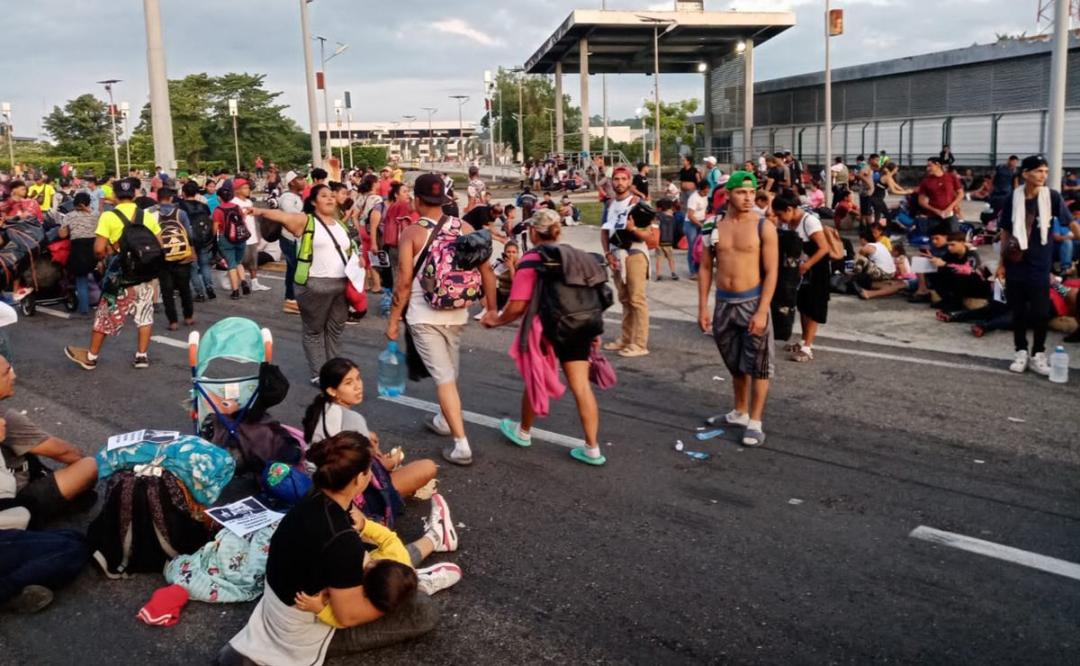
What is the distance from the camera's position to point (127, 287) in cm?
990

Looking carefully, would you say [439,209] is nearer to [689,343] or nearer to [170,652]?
[170,652]

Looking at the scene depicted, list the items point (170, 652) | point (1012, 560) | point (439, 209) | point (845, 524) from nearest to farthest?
point (170, 652)
point (1012, 560)
point (845, 524)
point (439, 209)

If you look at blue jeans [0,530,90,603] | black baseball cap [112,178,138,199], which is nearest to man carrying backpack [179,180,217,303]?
black baseball cap [112,178,138,199]

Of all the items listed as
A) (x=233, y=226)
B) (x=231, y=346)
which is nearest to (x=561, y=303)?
(x=231, y=346)

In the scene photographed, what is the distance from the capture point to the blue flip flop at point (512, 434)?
22.3ft

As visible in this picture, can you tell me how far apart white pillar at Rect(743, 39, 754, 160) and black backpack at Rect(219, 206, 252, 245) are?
1276 inches

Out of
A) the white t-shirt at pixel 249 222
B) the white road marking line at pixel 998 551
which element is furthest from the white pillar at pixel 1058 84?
the white t-shirt at pixel 249 222

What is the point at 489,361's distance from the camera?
9.73 meters

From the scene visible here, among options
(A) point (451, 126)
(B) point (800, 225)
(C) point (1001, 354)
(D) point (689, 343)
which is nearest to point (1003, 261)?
(C) point (1001, 354)

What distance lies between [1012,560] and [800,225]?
475 centimetres

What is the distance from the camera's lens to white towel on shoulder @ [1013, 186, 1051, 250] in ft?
26.9

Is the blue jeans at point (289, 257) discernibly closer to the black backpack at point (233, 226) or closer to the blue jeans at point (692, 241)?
the black backpack at point (233, 226)

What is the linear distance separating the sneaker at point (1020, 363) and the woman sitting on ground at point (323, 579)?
677 centimetres

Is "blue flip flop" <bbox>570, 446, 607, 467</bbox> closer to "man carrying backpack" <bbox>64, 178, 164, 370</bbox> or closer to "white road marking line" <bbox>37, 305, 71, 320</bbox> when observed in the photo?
"man carrying backpack" <bbox>64, 178, 164, 370</bbox>
